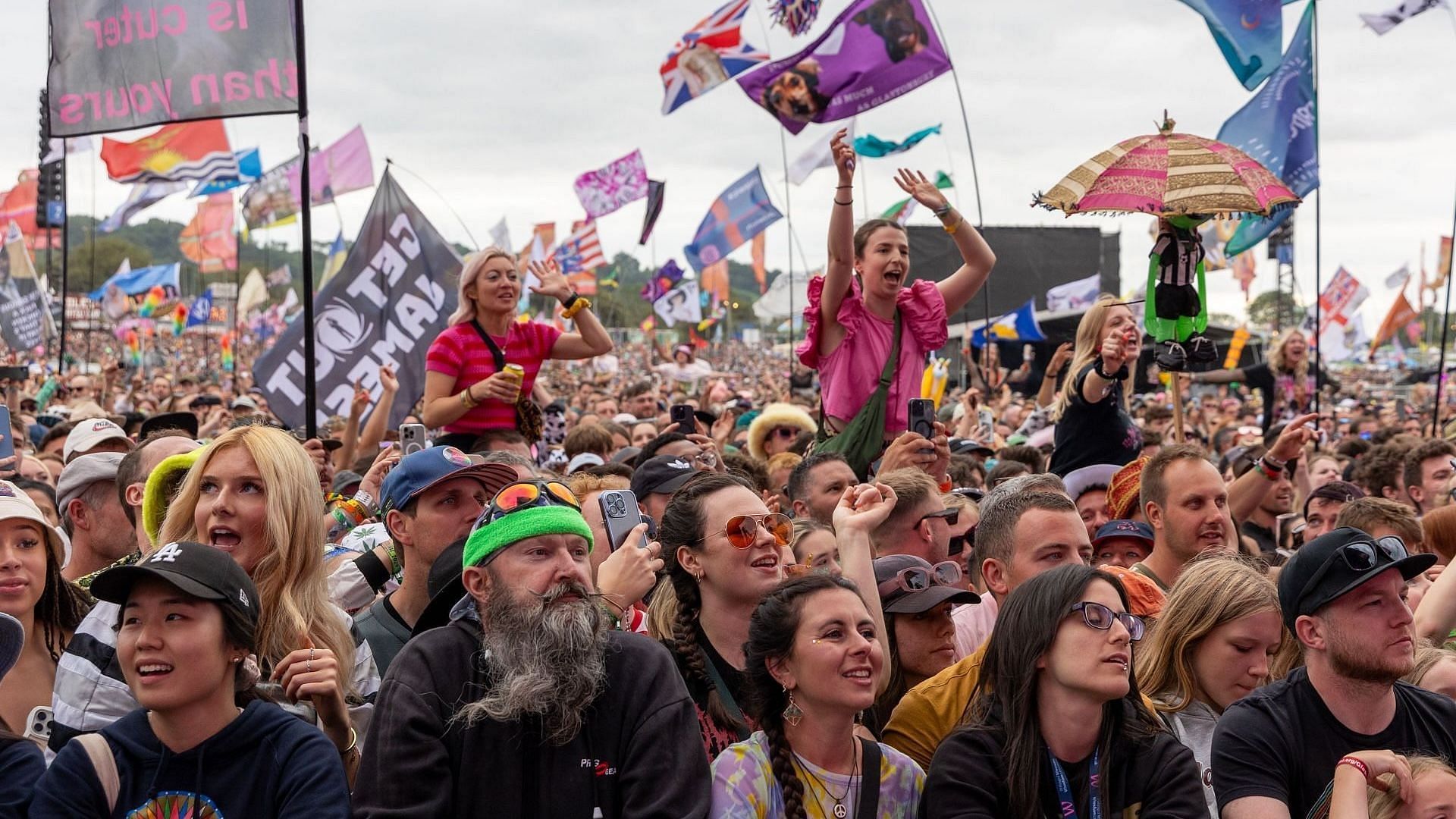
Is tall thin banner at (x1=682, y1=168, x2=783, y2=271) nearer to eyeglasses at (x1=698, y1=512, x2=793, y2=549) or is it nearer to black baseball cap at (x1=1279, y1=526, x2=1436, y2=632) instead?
eyeglasses at (x1=698, y1=512, x2=793, y2=549)

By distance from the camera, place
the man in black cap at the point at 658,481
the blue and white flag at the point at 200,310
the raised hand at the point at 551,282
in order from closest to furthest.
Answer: the man in black cap at the point at 658,481
the raised hand at the point at 551,282
the blue and white flag at the point at 200,310

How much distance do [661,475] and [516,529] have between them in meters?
2.50

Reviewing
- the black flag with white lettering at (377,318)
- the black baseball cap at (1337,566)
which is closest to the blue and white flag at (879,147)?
the black flag with white lettering at (377,318)

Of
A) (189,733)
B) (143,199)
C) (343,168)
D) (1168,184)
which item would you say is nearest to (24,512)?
(189,733)

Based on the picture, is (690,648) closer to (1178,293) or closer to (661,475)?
(661,475)

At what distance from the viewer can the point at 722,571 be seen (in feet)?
14.6

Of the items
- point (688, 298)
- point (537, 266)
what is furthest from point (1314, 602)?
point (688, 298)

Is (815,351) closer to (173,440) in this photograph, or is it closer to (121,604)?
(173,440)

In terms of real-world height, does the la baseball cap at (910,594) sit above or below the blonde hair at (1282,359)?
below

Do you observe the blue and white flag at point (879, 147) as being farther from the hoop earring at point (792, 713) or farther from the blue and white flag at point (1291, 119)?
the hoop earring at point (792, 713)

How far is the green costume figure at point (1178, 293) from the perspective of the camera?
7.50 meters

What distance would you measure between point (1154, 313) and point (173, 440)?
15.9 ft

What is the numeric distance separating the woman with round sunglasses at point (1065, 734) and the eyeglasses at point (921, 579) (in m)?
0.97

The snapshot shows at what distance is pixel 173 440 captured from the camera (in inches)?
212
